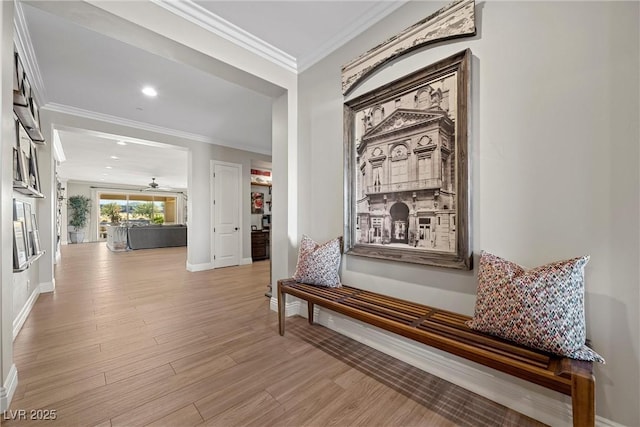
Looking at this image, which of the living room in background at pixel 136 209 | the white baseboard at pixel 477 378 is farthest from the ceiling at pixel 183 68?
the living room in background at pixel 136 209

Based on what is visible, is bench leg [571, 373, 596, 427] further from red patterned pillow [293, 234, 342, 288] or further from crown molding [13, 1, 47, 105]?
crown molding [13, 1, 47, 105]

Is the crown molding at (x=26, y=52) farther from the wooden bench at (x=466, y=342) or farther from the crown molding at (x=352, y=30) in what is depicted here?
the wooden bench at (x=466, y=342)

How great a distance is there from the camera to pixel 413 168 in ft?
6.36

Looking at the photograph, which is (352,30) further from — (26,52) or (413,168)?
(26,52)

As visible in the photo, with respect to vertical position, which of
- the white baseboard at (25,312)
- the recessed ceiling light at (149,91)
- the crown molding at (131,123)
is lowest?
the white baseboard at (25,312)

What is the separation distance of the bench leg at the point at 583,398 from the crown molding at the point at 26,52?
3572mm

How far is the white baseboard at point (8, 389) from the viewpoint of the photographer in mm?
1453

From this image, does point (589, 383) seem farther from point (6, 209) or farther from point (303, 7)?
point (6, 209)

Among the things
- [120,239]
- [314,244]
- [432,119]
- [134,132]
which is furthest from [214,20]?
[120,239]

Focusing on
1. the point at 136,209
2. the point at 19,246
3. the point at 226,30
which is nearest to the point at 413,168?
the point at 226,30

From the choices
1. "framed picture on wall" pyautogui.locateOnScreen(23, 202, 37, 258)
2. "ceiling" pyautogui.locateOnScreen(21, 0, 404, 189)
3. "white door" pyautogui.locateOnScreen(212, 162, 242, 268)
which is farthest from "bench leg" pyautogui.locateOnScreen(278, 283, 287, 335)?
"white door" pyautogui.locateOnScreen(212, 162, 242, 268)

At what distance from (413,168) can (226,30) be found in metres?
1.99

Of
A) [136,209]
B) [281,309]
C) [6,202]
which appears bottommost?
[281,309]

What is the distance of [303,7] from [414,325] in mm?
2447
